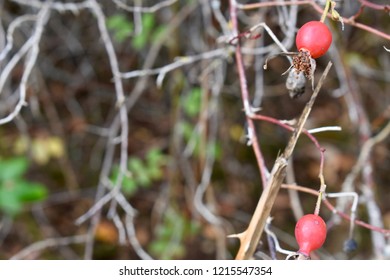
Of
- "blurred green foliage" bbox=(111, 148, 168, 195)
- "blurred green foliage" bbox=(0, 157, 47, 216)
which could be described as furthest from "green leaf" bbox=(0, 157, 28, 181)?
"blurred green foliage" bbox=(111, 148, 168, 195)

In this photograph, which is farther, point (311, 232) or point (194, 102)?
point (194, 102)

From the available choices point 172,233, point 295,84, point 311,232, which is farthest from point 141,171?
point 311,232

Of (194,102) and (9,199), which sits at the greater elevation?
(194,102)

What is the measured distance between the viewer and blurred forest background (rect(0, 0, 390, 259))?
6.09 feet

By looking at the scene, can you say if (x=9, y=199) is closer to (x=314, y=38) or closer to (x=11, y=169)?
(x=11, y=169)

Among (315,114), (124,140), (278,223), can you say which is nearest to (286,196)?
(278,223)

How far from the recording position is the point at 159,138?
2.29 meters

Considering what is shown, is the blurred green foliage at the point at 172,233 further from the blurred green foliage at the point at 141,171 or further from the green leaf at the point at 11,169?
the green leaf at the point at 11,169

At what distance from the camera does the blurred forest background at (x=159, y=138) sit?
1.86 m

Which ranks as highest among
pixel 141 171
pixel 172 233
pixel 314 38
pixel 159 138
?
pixel 159 138

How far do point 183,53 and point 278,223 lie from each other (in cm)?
73

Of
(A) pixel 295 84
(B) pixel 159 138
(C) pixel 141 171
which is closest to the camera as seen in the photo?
(A) pixel 295 84

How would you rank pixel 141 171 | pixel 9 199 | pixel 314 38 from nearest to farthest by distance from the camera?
pixel 314 38, pixel 9 199, pixel 141 171

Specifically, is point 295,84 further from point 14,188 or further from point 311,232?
point 14,188
